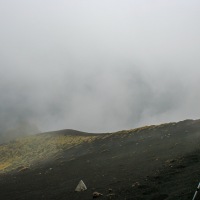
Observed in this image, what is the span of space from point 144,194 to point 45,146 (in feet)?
251

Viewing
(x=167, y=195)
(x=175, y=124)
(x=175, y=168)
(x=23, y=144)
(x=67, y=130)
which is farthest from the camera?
(x=67, y=130)

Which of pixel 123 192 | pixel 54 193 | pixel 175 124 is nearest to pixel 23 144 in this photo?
pixel 175 124

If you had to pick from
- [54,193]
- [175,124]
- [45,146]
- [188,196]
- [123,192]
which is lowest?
[188,196]

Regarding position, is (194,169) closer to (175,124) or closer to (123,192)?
(123,192)

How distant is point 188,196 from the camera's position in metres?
15.1

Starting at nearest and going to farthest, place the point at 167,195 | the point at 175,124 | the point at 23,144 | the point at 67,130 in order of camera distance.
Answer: the point at 167,195
the point at 175,124
the point at 23,144
the point at 67,130

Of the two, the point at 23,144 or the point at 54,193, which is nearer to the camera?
the point at 54,193

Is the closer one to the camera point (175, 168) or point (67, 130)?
point (175, 168)

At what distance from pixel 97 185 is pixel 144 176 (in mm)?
4039

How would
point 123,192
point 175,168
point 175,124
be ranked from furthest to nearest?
point 175,124 → point 175,168 → point 123,192

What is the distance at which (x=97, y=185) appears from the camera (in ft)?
83.4

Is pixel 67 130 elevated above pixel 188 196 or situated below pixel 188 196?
above

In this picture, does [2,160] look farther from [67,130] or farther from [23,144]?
[67,130]

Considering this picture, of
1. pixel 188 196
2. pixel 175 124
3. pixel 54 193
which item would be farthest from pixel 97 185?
pixel 175 124
